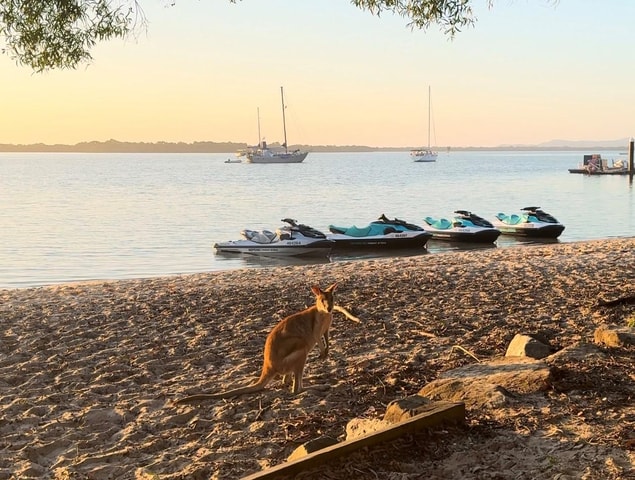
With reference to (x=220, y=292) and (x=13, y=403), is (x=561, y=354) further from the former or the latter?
(x=220, y=292)

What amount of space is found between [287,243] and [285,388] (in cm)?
1733

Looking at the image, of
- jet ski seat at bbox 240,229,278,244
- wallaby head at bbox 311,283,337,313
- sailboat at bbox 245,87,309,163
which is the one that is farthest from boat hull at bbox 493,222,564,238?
sailboat at bbox 245,87,309,163

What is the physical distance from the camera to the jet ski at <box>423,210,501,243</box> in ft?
87.3

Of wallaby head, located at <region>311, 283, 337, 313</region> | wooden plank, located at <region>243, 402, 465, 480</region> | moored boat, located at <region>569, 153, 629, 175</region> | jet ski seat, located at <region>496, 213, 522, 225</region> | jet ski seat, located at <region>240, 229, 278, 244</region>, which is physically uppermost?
moored boat, located at <region>569, 153, 629, 175</region>

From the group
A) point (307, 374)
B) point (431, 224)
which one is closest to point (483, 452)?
point (307, 374)

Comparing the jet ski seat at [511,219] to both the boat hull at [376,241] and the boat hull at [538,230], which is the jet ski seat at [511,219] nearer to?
the boat hull at [538,230]

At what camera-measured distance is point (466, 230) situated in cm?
2680

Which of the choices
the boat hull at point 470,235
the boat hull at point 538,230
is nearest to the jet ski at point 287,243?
the boat hull at point 470,235

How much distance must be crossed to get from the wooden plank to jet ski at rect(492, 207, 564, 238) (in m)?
24.5

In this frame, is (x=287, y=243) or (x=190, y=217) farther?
(x=190, y=217)

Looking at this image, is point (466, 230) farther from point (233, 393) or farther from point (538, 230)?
point (233, 393)

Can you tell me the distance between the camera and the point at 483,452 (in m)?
4.09

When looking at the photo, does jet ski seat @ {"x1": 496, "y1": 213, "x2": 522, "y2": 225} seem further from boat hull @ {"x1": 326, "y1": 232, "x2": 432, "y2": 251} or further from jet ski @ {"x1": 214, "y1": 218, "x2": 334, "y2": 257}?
jet ski @ {"x1": 214, "y1": 218, "x2": 334, "y2": 257}

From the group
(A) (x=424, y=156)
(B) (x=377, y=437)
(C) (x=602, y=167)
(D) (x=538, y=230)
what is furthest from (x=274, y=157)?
(B) (x=377, y=437)
